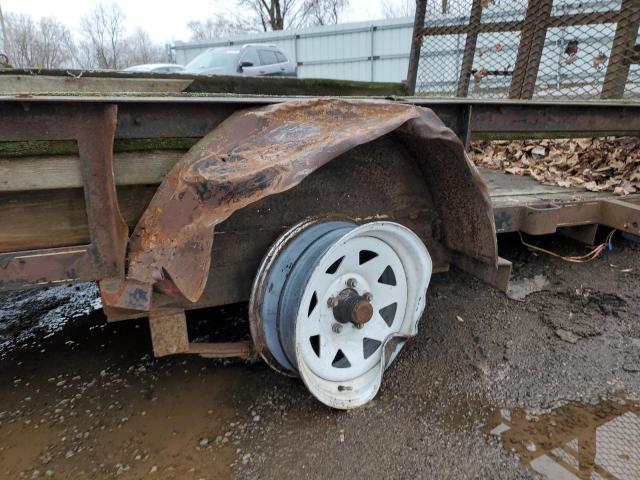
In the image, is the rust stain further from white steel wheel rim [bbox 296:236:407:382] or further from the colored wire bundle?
the colored wire bundle

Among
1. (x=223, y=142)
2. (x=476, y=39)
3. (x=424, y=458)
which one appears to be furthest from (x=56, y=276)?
(x=476, y=39)

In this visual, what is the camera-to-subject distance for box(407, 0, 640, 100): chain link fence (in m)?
3.95

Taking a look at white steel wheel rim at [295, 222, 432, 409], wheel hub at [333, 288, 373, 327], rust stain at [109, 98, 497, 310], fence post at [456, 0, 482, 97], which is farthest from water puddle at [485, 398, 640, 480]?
fence post at [456, 0, 482, 97]

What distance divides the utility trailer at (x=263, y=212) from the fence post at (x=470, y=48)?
6.32 ft

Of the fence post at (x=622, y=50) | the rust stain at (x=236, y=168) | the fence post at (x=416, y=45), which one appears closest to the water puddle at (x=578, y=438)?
the rust stain at (x=236, y=168)

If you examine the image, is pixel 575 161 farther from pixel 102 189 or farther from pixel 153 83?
pixel 102 189

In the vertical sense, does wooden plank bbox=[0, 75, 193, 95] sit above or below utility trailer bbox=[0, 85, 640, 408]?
above

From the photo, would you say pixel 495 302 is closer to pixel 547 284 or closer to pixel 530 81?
pixel 547 284

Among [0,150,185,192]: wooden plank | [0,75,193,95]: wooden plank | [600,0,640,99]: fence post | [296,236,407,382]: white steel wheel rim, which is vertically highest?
[600,0,640,99]: fence post

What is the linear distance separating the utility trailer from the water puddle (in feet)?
2.17

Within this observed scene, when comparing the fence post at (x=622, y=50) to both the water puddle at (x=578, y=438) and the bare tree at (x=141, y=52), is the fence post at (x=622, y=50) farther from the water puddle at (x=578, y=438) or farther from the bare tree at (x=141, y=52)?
the bare tree at (x=141, y=52)

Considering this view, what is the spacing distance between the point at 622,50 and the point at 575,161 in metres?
1.05

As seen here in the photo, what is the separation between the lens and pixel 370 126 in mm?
1947

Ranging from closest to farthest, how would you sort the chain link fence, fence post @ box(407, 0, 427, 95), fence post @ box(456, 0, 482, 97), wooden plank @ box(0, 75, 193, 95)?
wooden plank @ box(0, 75, 193, 95)
the chain link fence
fence post @ box(456, 0, 482, 97)
fence post @ box(407, 0, 427, 95)
